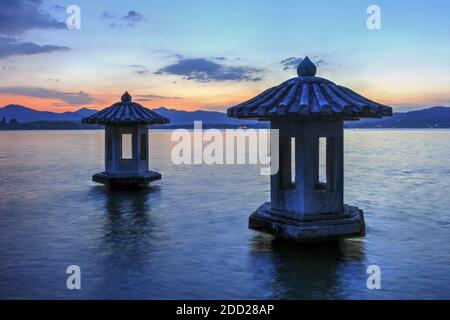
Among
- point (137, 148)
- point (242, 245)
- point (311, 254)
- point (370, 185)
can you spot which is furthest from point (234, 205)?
point (370, 185)

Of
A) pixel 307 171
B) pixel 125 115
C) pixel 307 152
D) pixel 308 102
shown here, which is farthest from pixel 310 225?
pixel 125 115

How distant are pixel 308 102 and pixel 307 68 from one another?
1.22 meters

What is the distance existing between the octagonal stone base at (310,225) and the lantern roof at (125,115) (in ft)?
29.5

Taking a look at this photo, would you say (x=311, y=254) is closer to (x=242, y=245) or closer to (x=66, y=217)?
(x=242, y=245)

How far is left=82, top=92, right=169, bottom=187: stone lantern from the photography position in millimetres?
18641

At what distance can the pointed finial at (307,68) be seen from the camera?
10.2 meters

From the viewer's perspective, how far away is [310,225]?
32.6ft

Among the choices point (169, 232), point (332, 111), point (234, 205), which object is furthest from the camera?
point (234, 205)

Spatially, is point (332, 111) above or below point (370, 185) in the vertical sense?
above

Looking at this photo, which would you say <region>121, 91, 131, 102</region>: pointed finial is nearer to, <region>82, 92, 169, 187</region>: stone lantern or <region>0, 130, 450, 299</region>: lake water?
<region>82, 92, 169, 187</region>: stone lantern

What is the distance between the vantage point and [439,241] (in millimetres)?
11336

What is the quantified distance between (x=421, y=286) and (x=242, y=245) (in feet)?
12.2

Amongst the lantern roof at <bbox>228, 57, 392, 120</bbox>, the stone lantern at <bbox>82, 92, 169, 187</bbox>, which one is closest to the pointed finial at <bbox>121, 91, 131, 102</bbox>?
the stone lantern at <bbox>82, 92, 169, 187</bbox>
